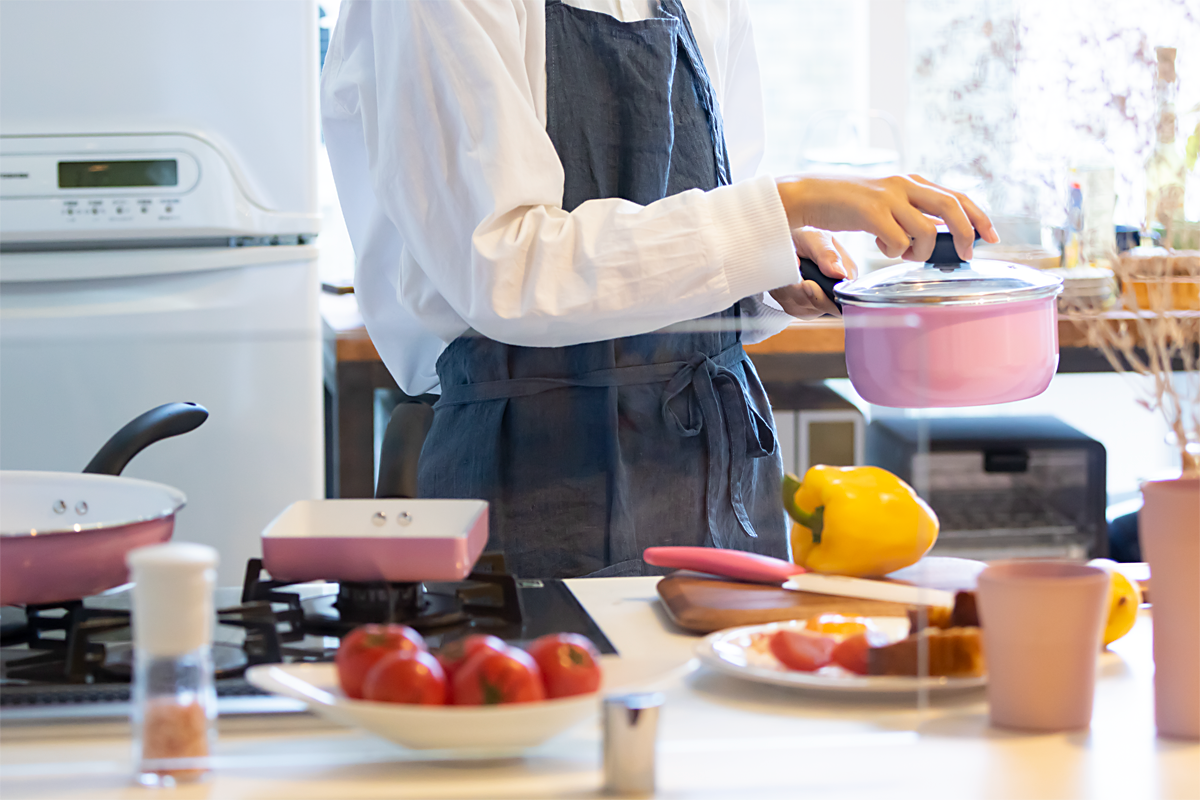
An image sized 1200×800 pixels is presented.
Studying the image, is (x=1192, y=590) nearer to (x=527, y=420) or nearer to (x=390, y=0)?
(x=527, y=420)

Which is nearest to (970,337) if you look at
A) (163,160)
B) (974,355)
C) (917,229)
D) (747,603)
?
(974,355)

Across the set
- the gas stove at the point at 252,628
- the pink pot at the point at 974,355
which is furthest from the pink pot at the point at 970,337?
the gas stove at the point at 252,628

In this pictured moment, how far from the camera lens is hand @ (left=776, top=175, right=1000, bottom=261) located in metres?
0.66

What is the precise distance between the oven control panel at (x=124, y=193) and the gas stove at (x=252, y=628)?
81cm

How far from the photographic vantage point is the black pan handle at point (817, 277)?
82 centimetres

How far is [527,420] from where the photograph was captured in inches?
36.8

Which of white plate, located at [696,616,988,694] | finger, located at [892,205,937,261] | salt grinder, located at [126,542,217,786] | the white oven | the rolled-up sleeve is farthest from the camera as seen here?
the white oven

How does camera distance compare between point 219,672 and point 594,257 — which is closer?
point 219,672

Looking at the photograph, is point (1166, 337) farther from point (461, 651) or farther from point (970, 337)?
point (461, 651)

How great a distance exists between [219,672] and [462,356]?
35 centimetres

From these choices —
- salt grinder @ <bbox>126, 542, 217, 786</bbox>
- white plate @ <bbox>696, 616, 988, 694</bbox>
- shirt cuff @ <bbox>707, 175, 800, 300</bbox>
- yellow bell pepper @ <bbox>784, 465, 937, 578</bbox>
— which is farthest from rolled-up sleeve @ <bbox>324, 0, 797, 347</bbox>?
salt grinder @ <bbox>126, 542, 217, 786</bbox>

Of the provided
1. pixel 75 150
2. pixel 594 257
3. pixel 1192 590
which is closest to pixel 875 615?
pixel 1192 590

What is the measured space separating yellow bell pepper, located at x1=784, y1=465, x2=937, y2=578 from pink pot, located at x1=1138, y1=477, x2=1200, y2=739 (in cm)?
18

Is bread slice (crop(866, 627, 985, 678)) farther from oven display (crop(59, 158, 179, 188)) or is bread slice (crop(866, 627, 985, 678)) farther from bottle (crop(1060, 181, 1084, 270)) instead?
oven display (crop(59, 158, 179, 188))
